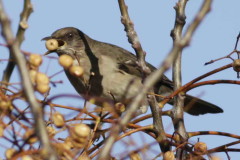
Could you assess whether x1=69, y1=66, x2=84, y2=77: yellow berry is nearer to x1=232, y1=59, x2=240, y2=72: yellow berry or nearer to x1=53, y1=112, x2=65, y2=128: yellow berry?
x1=53, y1=112, x2=65, y2=128: yellow berry

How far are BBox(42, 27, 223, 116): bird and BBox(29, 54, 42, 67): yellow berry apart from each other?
4389mm

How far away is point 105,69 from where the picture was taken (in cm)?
762

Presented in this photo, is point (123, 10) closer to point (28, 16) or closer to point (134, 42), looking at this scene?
point (134, 42)

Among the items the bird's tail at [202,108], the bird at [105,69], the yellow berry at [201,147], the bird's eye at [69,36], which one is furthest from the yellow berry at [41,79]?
the bird's tail at [202,108]

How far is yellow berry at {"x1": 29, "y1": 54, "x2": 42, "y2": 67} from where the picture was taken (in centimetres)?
268

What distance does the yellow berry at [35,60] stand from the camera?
2676 millimetres

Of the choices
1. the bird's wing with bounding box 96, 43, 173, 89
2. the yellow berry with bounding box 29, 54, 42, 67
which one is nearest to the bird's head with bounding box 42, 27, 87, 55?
the bird's wing with bounding box 96, 43, 173, 89

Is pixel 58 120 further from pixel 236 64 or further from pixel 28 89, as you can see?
pixel 236 64

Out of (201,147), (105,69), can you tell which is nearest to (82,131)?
(201,147)

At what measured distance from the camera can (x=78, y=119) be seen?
3.10m

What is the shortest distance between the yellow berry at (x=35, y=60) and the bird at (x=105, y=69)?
4.39m

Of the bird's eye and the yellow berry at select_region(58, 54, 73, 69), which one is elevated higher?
the bird's eye

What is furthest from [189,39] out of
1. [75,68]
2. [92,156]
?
[92,156]

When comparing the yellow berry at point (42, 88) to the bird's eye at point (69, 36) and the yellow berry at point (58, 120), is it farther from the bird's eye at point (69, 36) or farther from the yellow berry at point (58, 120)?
the bird's eye at point (69, 36)
